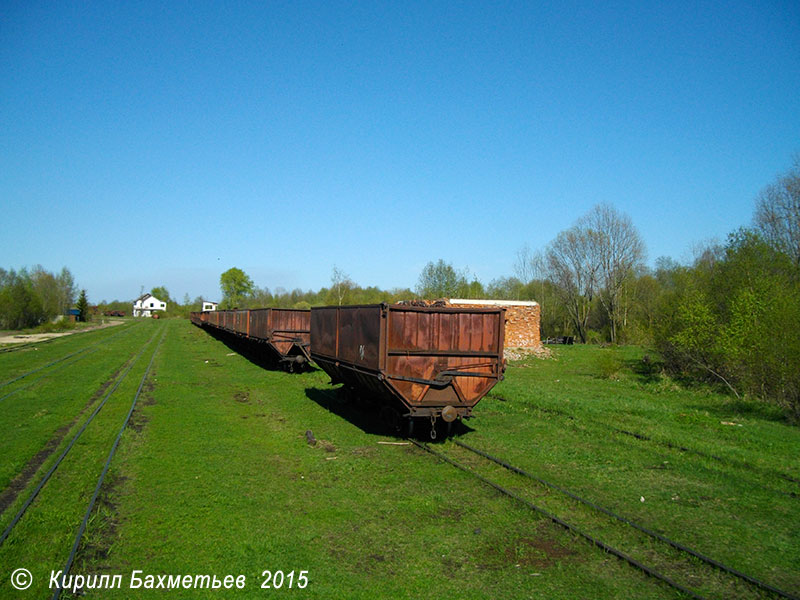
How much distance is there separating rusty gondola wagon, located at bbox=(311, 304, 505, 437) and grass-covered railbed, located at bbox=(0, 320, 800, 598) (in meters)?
1.00

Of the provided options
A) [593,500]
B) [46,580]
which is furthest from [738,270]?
[46,580]

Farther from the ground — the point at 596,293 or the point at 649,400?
the point at 596,293

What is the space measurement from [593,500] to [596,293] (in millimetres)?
51694

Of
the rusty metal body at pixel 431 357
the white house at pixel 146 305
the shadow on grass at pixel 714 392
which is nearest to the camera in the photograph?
the rusty metal body at pixel 431 357

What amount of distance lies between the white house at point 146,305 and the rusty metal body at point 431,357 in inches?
6537

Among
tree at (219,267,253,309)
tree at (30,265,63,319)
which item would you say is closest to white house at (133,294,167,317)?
tree at (219,267,253,309)

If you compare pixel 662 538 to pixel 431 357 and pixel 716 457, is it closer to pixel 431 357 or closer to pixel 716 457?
pixel 716 457

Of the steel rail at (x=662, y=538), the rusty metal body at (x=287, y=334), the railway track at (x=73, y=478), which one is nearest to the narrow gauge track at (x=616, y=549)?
the steel rail at (x=662, y=538)

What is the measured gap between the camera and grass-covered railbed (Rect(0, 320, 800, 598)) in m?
5.45

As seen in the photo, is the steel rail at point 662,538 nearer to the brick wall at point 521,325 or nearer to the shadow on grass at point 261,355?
the shadow on grass at point 261,355

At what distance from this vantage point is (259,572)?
5.43 meters

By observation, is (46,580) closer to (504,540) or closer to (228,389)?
(504,540)

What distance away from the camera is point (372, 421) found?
13016 mm

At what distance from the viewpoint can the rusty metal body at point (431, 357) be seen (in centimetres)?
1027
